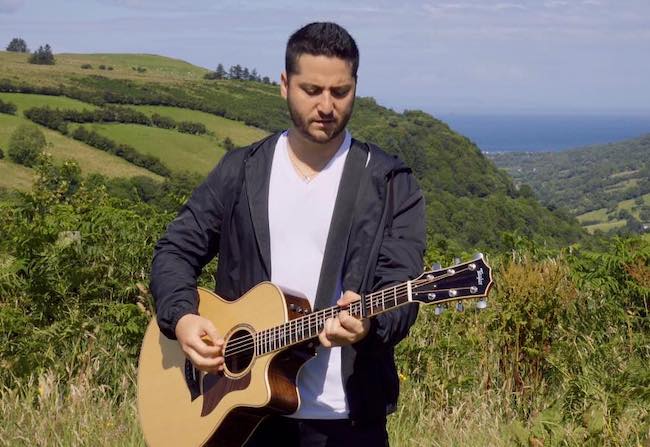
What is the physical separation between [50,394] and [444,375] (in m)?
2.21

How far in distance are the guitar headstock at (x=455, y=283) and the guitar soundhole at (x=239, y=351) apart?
2.36 ft

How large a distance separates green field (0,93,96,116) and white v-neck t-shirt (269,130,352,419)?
8075cm

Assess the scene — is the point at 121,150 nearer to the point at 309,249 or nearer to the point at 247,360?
the point at 247,360

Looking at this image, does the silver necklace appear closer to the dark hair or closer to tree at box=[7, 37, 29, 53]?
the dark hair

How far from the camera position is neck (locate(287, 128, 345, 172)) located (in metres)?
2.87

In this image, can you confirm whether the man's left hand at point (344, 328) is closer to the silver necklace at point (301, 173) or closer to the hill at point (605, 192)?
the silver necklace at point (301, 173)

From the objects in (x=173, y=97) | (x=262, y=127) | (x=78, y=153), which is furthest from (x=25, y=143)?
(x=262, y=127)

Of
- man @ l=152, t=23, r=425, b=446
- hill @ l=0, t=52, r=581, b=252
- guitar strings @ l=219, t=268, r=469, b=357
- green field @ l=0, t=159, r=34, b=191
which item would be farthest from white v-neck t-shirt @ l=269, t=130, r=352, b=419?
green field @ l=0, t=159, r=34, b=191

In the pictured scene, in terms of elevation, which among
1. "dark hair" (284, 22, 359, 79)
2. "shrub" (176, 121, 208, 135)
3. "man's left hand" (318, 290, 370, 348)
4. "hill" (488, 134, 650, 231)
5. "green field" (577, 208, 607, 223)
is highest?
"dark hair" (284, 22, 359, 79)

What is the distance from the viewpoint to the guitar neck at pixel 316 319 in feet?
8.32

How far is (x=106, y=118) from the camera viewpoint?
8331 centimetres

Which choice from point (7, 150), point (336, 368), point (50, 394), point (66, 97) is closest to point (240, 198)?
point (336, 368)

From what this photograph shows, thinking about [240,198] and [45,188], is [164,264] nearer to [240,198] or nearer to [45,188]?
[240,198]

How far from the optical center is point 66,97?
89.4 meters
